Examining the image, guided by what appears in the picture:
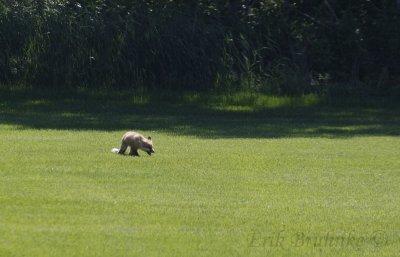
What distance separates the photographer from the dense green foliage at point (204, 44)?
2670 centimetres

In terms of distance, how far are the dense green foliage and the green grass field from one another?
3227mm

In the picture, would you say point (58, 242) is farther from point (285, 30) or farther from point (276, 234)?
point (285, 30)

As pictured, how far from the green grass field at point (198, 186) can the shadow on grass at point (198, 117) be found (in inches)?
2.4

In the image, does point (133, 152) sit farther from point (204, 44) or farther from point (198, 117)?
point (204, 44)

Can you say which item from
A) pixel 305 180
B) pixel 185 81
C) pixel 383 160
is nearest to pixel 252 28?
pixel 185 81

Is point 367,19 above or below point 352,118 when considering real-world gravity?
above

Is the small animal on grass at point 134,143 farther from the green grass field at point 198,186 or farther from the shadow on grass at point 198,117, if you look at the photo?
the shadow on grass at point 198,117

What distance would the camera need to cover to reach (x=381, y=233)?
10953 mm

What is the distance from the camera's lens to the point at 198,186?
1352cm

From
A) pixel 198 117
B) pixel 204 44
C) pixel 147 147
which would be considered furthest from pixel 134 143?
pixel 204 44

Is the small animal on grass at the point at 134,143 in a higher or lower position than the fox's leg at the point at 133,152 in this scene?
higher

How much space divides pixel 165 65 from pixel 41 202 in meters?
15.7

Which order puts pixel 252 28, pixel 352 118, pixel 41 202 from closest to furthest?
pixel 41 202 → pixel 352 118 → pixel 252 28

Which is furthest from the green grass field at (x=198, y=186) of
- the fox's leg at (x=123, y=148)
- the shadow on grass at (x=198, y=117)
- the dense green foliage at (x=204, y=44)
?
the dense green foliage at (x=204, y=44)
